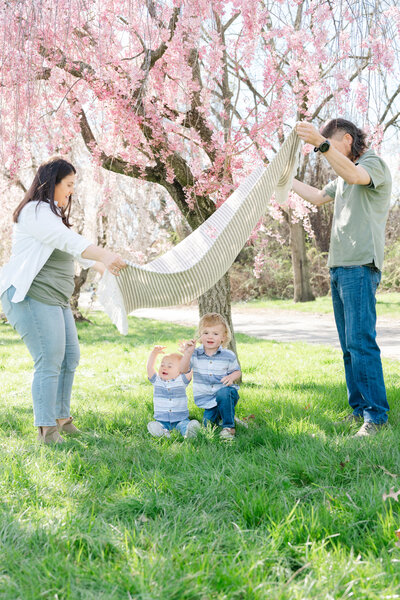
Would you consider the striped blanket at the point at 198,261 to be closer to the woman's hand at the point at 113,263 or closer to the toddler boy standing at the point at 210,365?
the woman's hand at the point at 113,263

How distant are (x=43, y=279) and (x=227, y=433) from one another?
57.8 inches

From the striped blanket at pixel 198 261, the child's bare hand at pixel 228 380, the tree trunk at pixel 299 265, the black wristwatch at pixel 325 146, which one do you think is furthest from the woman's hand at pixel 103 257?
the tree trunk at pixel 299 265

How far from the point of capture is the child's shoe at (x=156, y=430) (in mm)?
3334

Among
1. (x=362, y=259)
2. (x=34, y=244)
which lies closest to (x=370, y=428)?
(x=362, y=259)

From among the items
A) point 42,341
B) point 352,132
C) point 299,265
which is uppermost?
point 352,132

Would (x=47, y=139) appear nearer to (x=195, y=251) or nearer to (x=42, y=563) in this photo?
(x=195, y=251)

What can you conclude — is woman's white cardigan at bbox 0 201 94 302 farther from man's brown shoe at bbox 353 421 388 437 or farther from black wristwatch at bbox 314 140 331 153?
man's brown shoe at bbox 353 421 388 437

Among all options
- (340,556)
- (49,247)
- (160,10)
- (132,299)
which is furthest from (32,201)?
(340,556)

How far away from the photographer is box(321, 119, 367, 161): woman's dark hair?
322 centimetres

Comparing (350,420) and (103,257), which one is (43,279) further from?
(350,420)

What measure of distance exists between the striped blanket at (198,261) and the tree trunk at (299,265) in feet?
44.9

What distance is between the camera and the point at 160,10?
9.91 ft

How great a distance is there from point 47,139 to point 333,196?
362cm

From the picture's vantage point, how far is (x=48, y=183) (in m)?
3.21
